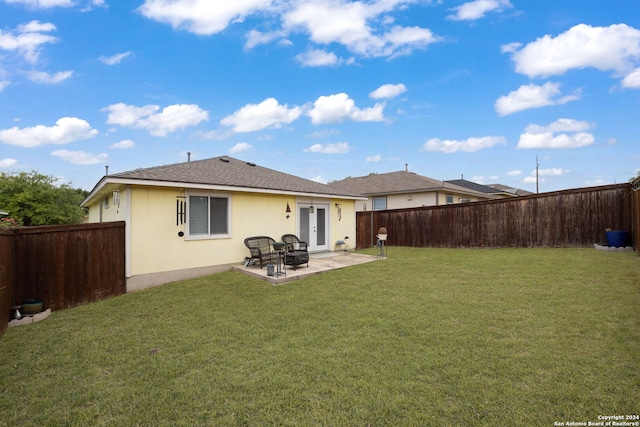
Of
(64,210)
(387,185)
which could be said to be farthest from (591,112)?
(64,210)

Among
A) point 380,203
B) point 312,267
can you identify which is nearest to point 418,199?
point 380,203

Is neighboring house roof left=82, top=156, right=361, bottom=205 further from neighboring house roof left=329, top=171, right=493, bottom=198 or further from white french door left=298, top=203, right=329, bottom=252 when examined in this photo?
neighboring house roof left=329, top=171, right=493, bottom=198

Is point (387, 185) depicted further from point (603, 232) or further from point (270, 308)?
point (270, 308)

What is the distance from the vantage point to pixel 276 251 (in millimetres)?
8461

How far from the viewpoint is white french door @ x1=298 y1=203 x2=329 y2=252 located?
11.4 m

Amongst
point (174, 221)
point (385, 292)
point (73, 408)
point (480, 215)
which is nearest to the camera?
point (73, 408)

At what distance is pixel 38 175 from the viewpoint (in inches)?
958

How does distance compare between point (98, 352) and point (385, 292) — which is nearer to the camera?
point (98, 352)

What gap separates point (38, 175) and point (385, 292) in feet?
103

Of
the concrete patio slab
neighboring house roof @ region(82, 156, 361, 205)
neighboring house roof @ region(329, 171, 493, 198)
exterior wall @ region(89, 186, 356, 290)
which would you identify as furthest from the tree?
neighboring house roof @ region(329, 171, 493, 198)

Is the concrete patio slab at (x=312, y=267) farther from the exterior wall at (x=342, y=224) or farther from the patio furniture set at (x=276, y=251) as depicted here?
the exterior wall at (x=342, y=224)

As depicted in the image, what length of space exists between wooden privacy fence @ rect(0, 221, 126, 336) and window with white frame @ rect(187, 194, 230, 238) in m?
1.75

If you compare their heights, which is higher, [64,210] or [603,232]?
[64,210]

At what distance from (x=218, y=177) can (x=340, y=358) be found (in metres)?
7.31
